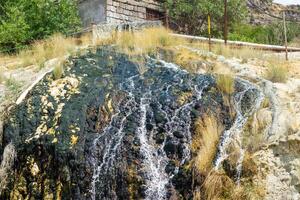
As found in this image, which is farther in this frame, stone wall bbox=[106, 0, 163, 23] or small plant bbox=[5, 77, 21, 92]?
stone wall bbox=[106, 0, 163, 23]

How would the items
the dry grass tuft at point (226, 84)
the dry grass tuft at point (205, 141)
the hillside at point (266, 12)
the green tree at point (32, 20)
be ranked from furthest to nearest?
the hillside at point (266, 12), the green tree at point (32, 20), the dry grass tuft at point (226, 84), the dry grass tuft at point (205, 141)

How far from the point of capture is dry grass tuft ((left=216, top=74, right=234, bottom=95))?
1020 cm

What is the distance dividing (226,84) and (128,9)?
28.5 ft

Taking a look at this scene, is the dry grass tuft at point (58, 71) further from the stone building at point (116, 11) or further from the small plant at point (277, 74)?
the stone building at point (116, 11)

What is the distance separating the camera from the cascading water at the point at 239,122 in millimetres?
8734

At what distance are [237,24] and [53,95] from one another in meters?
11.9

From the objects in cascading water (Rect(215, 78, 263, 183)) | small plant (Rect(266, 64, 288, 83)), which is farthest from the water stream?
small plant (Rect(266, 64, 288, 83))

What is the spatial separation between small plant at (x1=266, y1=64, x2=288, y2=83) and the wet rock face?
1289mm

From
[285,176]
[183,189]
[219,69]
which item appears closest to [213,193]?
[183,189]

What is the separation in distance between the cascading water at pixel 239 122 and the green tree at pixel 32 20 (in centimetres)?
749

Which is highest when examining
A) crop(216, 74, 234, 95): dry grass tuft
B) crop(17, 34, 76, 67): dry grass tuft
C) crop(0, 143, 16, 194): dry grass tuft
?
crop(17, 34, 76, 67): dry grass tuft

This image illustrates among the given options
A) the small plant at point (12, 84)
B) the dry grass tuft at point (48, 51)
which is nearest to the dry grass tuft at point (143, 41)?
the dry grass tuft at point (48, 51)

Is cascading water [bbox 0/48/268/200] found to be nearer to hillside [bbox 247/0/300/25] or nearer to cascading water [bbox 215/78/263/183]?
cascading water [bbox 215/78/263/183]

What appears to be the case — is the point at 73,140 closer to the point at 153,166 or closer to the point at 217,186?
the point at 153,166
